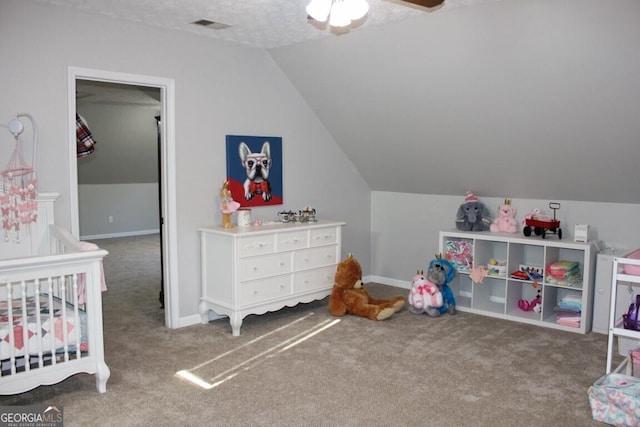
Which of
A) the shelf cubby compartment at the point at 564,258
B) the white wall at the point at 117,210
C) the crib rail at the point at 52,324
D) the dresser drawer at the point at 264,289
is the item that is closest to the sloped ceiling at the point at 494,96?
the shelf cubby compartment at the point at 564,258

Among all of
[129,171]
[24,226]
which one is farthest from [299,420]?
[129,171]

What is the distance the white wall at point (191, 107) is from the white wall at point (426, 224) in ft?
0.52

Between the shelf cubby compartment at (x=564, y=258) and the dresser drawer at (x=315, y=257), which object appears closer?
the shelf cubby compartment at (x=564, y=258)

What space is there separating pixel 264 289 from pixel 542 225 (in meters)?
2.25

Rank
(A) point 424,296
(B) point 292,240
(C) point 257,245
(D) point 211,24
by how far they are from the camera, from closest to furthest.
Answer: (D) point 211,24 < (C) point 257,245 < (B) point 292,240 < (A) point 424,296

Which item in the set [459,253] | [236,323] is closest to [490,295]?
[459,253]

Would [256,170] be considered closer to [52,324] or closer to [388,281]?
[388,281]

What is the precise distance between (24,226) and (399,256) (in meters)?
3.42

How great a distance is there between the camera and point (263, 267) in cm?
409

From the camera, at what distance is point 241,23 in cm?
369

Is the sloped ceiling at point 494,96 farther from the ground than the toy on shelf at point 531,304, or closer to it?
farther from the ground

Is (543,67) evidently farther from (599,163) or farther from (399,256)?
(399,256)

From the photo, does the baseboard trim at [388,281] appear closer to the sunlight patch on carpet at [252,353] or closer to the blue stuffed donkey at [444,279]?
the blue stuffed donkey at [444,279]

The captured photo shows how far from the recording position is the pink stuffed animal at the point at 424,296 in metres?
4.40
